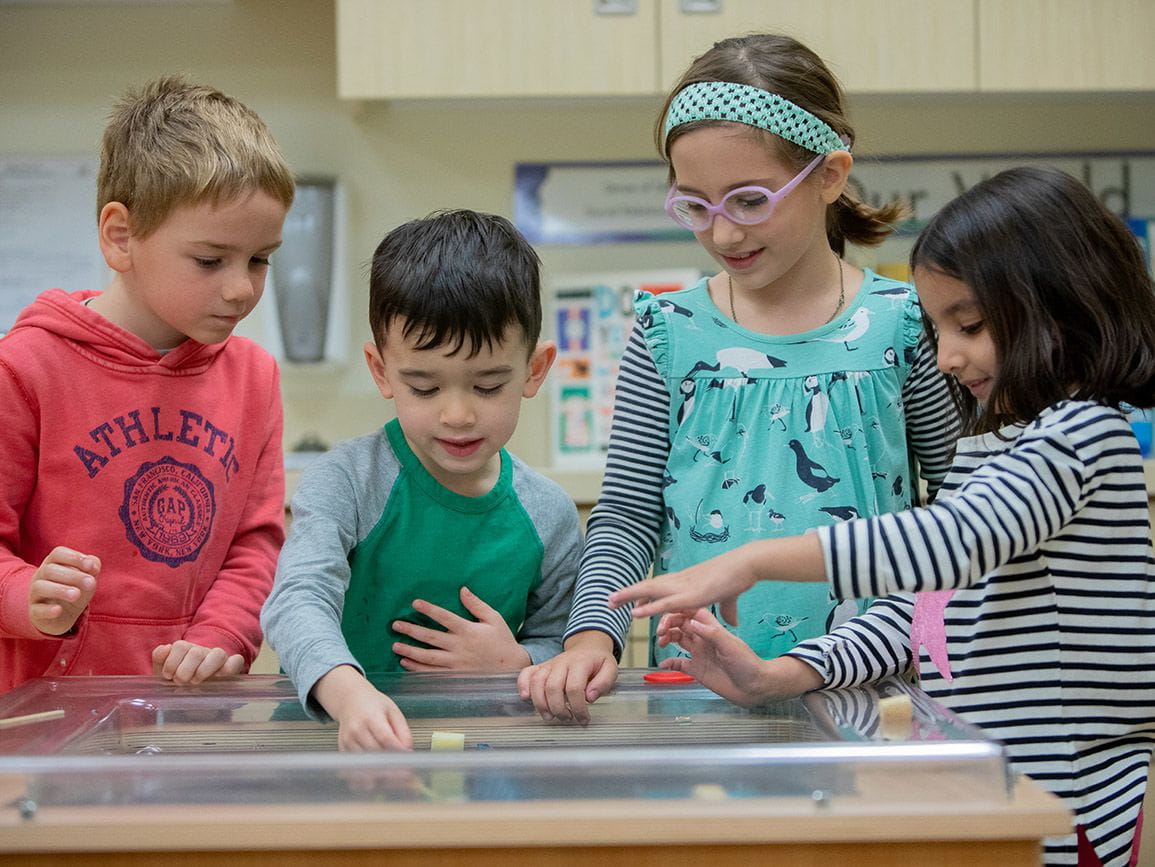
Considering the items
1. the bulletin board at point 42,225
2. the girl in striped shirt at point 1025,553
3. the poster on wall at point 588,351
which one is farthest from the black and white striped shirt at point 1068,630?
the bulletin board at point 42,225

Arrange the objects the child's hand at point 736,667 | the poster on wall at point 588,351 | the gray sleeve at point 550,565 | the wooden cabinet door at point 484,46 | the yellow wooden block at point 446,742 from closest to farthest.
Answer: the yellow wooden block at point 446,742
the child's hand at point 736,667
the gray sleeve at point 550,565
the wooden cabinet door at point 484,46
the poster on wall at point 588,351

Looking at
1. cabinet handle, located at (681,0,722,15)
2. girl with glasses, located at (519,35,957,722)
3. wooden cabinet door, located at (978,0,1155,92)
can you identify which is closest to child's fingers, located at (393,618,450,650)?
girl with glasses, located at (519,35,957,722)

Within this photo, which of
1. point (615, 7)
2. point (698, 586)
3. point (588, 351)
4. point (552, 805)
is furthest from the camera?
point (588, 351)

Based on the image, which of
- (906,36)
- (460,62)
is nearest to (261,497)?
(460,62)

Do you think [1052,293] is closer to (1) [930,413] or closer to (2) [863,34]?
(1) [930,413]

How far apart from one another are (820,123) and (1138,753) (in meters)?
0.57

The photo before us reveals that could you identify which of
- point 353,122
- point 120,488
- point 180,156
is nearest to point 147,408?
point 120,488

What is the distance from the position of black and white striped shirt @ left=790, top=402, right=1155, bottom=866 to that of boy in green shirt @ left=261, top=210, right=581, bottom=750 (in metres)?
0.33

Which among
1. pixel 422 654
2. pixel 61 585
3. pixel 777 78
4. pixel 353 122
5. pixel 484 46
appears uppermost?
pixel 484 46

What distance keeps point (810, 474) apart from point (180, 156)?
624mm

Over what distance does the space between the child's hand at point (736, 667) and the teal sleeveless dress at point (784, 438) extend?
0.22 metres

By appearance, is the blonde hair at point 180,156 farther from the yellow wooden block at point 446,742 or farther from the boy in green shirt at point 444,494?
the yellow wooden block at point 446,742

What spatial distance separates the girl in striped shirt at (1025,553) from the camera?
813 millimetres

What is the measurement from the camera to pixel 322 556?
1031 millimetres
